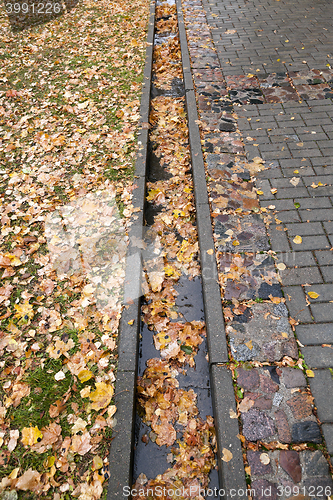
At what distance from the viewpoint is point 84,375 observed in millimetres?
2814

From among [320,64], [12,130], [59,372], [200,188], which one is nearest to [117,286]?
[59,372]

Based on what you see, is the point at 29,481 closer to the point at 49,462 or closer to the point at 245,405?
the point at 49,462

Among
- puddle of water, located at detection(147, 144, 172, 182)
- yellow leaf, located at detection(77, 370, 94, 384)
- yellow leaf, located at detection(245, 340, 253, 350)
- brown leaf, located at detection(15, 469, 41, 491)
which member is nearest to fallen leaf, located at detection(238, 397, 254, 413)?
yellow leaf, located at detection(245, 340, 253, 350)

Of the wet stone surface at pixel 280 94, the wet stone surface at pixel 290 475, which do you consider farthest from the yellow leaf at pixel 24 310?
the wet stone surface at pixel 280 94

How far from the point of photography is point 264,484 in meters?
2.23

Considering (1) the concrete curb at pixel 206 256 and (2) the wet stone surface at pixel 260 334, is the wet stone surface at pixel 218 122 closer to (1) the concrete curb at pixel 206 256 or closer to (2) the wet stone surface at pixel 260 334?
(1) the concrete curb at pixel 206 256

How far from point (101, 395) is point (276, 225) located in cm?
260

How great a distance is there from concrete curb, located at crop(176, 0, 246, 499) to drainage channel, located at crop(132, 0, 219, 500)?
0.16 metres

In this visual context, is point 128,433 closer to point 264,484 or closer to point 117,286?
point 264,484

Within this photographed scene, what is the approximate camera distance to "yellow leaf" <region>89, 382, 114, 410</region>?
2.65 meters

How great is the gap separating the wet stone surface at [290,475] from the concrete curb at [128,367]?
94 cm

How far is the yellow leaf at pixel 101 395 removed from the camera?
265 centimetres

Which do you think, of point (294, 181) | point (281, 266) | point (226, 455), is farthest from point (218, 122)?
point (226, 455)

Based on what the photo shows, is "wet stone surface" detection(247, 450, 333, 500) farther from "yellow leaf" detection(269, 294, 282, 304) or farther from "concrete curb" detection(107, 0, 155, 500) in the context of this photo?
"yellow leaf" detection(269, 294, 282, 304)
